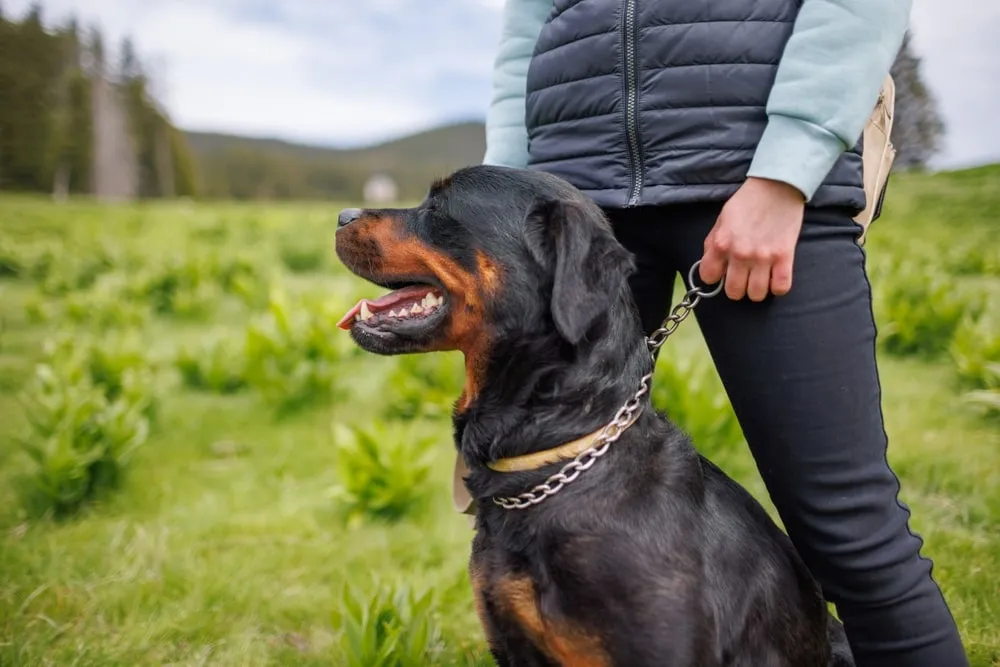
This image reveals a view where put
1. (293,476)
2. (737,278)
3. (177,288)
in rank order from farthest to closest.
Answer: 1. (177,288)
2. (293,476)
3. (737,278)

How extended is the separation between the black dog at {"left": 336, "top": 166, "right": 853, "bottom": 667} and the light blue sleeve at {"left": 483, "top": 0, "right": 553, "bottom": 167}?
0.40 metres

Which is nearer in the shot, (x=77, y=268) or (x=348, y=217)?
(x=348, y=217)

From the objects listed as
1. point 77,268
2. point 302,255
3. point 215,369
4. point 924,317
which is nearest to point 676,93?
point 215,369

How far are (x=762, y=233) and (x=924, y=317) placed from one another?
5354 mm

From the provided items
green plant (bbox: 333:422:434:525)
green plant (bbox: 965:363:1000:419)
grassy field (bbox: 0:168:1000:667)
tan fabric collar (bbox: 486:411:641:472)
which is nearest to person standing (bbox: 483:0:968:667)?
tan fabric collar (bbox: 486:411:641:472)

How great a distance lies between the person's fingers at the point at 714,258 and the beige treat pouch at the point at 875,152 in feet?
1.31

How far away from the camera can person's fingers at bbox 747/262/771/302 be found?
1744 mm

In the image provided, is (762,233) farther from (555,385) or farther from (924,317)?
(924,317)

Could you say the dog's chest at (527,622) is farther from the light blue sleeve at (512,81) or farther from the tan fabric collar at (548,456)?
the light blue sleeve at (512,81)

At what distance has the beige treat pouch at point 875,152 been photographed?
1.96 meters

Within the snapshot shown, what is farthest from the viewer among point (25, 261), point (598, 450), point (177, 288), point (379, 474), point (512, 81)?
point (25, 261)

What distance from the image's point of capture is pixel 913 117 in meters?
3.52

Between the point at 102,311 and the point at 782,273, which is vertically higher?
the point at 782,273

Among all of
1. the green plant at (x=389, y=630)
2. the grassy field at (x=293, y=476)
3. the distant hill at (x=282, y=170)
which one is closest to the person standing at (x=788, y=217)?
the grassy field at (x=293, y=476)
